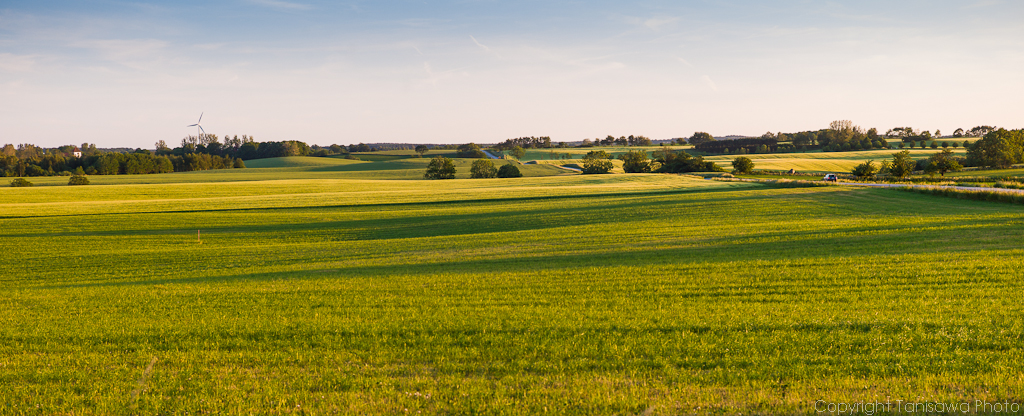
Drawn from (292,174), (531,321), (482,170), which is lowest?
(531,321)

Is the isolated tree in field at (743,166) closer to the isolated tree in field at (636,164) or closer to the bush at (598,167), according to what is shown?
the isolated tree in field at (636,164)

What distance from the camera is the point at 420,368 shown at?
8.02 m

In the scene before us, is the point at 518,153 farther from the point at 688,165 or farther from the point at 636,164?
the point at 688,165

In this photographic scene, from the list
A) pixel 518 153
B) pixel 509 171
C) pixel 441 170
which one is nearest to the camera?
pixel 441 170

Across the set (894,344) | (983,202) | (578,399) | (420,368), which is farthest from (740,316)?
(983,202)

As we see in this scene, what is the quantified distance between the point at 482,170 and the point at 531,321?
94589 millimetres

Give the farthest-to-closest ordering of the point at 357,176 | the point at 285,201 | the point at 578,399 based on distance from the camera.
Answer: the point at 357,176 → the point at 285,201 → the point at 578,399

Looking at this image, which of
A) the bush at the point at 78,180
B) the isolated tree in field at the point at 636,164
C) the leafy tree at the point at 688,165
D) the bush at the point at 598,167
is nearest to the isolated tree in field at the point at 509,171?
the bush at the point at 598,167

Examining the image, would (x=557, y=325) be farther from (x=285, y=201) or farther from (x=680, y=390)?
(x=285, y=201)

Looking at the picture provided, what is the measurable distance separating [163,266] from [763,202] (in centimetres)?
3635

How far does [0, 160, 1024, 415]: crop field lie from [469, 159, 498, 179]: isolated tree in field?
76.4m

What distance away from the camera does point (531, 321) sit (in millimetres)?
10383

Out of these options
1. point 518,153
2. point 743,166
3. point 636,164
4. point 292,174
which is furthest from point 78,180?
point 743,166

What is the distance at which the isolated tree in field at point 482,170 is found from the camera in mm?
103500
